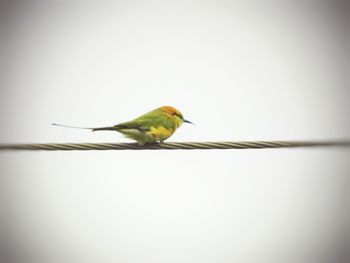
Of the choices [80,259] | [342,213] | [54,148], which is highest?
[54,148]

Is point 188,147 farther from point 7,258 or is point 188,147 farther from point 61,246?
point 61,246

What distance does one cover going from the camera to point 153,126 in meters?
3.17

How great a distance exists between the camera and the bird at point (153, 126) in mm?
3080

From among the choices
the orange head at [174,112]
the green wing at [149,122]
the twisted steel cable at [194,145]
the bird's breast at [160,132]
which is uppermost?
the orange head at [174,112]

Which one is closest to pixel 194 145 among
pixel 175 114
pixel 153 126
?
pixel 153 126

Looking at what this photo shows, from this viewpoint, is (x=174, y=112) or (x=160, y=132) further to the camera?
(x=174, y=112)

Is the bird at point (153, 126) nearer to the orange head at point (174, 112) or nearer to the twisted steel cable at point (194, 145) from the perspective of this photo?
the orange head at point (174, 112)

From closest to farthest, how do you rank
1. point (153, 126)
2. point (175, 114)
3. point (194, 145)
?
point (194, 145), point (153, 126), point (175, 114)

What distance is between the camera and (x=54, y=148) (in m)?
2.26

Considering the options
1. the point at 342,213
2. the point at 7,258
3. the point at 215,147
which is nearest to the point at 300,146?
the point at 215,147

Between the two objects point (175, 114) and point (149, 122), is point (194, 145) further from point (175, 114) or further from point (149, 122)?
point (175, 114)

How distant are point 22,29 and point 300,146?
21.3 meters

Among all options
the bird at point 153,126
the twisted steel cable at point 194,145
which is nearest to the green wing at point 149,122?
the bird at point 153,126

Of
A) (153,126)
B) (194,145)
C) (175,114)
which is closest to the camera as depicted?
(194,145)
